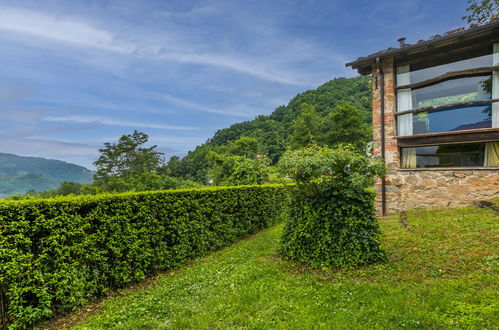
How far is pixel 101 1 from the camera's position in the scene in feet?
24.2

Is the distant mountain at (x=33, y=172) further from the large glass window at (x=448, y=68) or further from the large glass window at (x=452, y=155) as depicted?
the large glass window at (x=448, y=68)

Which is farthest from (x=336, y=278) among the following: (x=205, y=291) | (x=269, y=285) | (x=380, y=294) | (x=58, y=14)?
(x=58, y=14)

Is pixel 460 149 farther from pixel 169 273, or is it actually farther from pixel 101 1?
pixel 101 1

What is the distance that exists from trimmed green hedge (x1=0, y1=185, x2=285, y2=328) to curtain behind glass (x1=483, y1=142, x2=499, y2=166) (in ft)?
28.5

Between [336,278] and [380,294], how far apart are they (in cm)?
72

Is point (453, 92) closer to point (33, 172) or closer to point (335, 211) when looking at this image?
point (335, 211)

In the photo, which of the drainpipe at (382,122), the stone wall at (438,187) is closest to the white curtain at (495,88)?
the stone wall at (438,187)

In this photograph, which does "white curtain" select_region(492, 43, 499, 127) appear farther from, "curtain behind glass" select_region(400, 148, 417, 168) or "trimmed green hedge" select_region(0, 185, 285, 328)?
"trimmed green hedge" select_region(0, 185, 285, 328)

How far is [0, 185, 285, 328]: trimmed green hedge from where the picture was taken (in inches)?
116

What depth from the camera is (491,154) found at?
777cm

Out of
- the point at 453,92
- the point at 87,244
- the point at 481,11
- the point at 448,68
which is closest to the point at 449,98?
the point at 453,92

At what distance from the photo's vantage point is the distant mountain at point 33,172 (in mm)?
60031

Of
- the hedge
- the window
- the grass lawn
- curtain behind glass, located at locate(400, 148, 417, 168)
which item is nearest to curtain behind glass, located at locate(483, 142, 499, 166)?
the window

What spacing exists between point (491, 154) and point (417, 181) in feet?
Answer: 6.97
